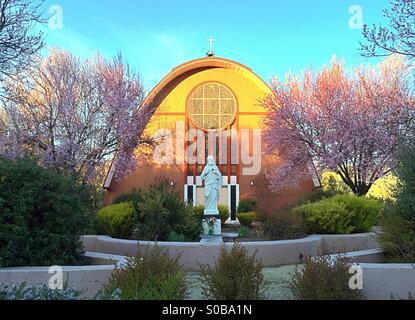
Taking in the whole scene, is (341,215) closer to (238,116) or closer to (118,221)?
(118,221)

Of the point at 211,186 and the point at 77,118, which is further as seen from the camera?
the point at 77,118

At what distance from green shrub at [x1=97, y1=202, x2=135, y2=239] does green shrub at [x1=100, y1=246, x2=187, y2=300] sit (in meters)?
6.86

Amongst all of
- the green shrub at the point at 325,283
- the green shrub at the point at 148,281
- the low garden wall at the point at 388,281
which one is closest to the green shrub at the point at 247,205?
the low garden wall at the point at 388,281

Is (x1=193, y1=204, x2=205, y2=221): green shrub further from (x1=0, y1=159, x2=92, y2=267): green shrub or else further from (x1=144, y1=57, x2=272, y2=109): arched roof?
(x1=144, y1=57, x2=272, y2=109): arched roof

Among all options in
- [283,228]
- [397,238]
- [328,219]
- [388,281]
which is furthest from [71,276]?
[328,219]

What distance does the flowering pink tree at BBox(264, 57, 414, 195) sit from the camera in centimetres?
2105

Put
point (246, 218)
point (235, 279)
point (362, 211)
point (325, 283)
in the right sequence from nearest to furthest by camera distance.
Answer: point (325, 283)
point (235, 279)
point (362, 211)
point (246, 218)

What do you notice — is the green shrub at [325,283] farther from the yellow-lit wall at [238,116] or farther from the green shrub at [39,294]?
the yellow-lit wall at [238,116]

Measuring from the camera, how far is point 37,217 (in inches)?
316

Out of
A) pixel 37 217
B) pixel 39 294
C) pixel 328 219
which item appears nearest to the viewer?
pixel 39 294

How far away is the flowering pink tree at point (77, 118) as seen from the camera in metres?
20.7

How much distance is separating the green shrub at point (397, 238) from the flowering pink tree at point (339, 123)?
11.7 m

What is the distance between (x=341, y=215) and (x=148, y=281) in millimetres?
8806
